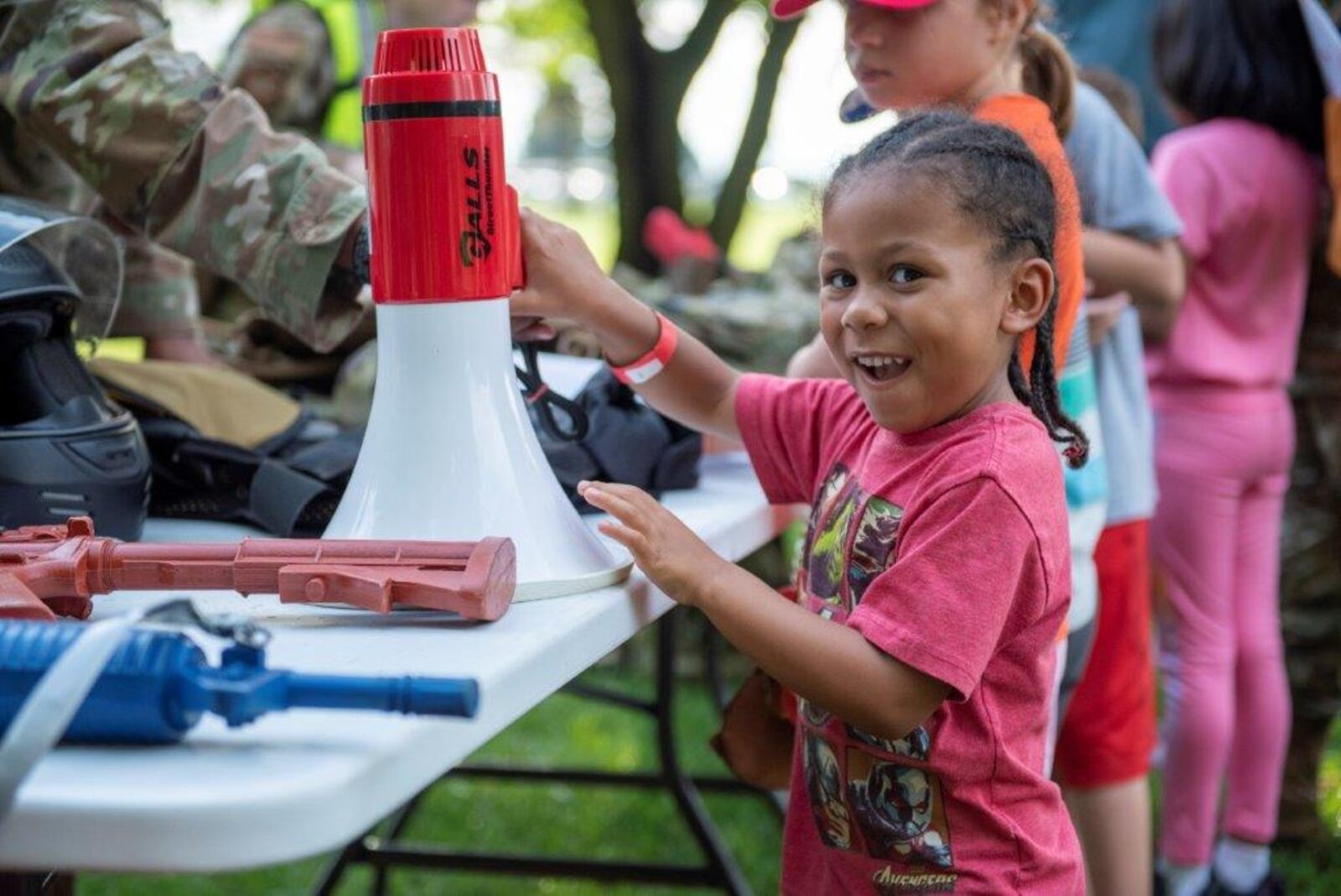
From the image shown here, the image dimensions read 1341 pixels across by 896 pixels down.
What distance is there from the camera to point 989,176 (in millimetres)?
1318

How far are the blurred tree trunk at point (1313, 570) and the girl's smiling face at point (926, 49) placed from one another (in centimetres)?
198

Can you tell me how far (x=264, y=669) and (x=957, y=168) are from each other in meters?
0.73

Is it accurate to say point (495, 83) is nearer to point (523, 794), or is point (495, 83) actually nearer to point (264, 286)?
point (264, 286)

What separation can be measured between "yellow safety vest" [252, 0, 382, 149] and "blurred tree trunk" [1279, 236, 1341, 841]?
86.1 inches

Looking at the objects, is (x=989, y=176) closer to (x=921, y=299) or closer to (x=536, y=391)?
(x=921, y=299)

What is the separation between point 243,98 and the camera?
1682mm

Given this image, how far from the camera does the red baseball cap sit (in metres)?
1.58

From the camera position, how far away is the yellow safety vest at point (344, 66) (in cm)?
358

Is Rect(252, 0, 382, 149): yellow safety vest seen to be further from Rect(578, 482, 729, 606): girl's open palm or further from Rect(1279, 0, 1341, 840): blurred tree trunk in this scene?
Rect(578, 482, 729, 606): girl's open palm

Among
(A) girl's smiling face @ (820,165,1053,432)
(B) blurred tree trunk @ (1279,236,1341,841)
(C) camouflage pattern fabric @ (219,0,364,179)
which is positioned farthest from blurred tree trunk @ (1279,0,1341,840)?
→ (A) girl's smiling face @ (820,165,1053,432)

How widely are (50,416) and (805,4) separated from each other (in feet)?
3.04

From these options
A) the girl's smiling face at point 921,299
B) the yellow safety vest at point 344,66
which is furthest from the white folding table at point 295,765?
the yellow safety vest at point 344,66

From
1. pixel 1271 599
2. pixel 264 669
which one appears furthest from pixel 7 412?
pixel 1271 599

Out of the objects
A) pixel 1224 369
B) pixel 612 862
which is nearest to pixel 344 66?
pixel 612 862
